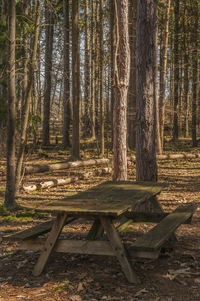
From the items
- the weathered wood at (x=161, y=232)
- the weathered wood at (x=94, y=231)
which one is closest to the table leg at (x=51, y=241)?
the weathered wood at (x=94, y=231)

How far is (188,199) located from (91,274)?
554 centimetres

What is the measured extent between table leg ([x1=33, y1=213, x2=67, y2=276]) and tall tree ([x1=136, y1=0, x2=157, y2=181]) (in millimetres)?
3239

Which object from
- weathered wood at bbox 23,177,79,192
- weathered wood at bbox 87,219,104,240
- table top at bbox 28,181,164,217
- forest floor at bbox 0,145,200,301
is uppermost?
table top at bbox 28,181,164,217

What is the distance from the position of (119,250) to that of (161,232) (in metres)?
0.63

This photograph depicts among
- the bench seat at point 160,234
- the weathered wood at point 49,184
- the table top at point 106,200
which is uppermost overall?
the table top at point 106,200

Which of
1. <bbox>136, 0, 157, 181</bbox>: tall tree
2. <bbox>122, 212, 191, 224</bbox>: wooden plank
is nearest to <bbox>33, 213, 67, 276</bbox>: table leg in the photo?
<bbox>122, 212, 191, 224</bbox>: wooden plank

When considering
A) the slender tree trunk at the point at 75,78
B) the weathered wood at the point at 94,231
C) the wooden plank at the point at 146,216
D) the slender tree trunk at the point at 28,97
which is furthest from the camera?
the slender tree trunk at the point at 75,78

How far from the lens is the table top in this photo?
416cm

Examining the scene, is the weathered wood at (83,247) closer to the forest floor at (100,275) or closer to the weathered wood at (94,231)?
the forest floor at (100,275)

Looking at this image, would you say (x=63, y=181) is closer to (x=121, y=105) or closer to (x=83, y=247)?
(x=121, y=105)

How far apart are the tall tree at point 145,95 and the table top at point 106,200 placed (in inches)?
48.4

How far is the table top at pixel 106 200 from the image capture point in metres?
4.16

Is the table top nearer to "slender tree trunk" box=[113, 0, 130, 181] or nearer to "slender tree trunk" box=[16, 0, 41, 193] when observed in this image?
"slender tree trunk" box=[113, 0, 130, 181]

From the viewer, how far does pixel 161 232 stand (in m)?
4.59
